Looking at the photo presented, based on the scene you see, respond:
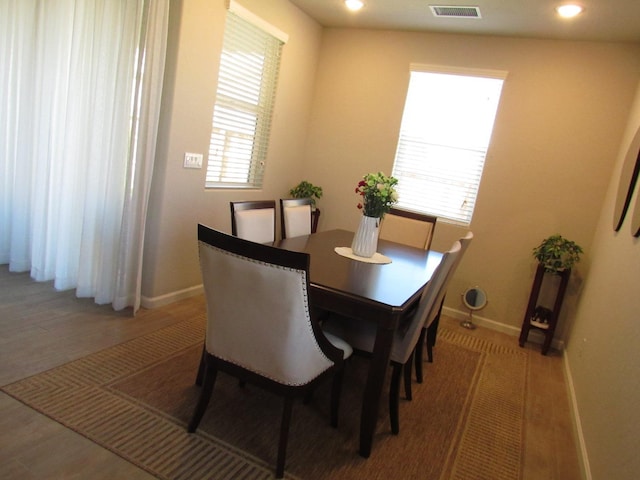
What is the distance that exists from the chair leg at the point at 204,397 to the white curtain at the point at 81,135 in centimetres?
135

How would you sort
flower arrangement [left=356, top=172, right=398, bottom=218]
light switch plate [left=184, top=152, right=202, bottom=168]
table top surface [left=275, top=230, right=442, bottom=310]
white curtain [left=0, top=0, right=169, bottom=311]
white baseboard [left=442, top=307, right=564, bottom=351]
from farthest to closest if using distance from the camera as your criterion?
1. white baseboard [left=442, top=307, right=564, bottom=351]
2. light switch plate [left=184, top=152, right=202, bottom=168]
3. white curtain [left=0, top=0, right=169, bottom=311]
4. flower arrangement [left=356, top=172, right=398, bottom=218]
5. table top surface [left=275, top=230, right=442, bottom=310]

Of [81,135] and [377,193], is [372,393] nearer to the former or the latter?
[377,193]

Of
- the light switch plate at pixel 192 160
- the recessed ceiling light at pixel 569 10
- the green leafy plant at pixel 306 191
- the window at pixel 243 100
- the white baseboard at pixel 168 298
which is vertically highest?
the recessed ceiling light at pixel 569 10

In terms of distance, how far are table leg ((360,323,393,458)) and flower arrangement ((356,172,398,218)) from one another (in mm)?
932

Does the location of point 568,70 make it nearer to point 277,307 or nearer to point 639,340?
point 639,340

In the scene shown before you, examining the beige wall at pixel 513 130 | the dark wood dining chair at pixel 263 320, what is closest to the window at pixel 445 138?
the beige wall at pixel 513 130

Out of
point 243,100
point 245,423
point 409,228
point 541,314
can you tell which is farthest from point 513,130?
point 245,423

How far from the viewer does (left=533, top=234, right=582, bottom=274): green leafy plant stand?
346 centimetres

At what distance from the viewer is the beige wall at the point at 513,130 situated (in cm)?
354

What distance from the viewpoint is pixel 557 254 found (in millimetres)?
3447

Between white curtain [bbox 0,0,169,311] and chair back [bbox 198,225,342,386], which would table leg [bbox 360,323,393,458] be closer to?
chair back [bbox 198,225,342,386]

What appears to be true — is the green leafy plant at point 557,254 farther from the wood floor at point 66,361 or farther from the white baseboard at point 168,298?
the white baseboard at point 168,298

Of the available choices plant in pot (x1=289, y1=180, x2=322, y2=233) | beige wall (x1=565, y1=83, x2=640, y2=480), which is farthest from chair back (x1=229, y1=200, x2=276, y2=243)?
beige wall (x1=565, y1=83, x2=640, y2=480)

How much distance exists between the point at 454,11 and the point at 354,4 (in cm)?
84
